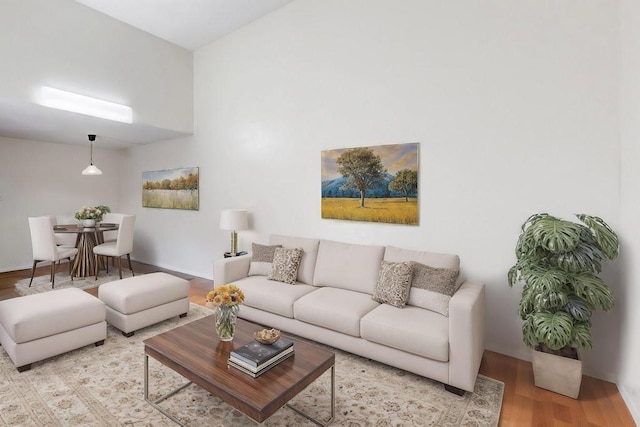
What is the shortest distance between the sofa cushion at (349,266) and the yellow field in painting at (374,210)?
39 centimetres

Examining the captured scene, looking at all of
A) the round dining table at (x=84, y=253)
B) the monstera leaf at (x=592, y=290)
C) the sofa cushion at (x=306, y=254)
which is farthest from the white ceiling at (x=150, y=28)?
the monstera leaf at (x=592, y=290)

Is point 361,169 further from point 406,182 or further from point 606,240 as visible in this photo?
point 606,240

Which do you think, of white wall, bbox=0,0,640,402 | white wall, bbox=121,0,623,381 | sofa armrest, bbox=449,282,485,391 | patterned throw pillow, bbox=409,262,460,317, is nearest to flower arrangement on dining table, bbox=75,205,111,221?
white wall, bbox=0,0,640,402

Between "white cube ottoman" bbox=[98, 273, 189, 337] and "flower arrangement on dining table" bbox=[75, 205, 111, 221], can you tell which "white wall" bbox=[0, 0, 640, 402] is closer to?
"white cube ottoman" bbox=[98, 273, 189, 337]

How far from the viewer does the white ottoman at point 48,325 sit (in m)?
2.43

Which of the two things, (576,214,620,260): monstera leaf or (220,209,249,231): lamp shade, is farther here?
(220,209,249,231): lamp shade

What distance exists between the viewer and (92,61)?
13.4ft

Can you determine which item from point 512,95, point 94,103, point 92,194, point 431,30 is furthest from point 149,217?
point 512,95

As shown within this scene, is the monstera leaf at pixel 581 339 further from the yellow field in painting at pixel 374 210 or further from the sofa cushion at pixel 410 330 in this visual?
the yellow field in painting at pixel 374 210

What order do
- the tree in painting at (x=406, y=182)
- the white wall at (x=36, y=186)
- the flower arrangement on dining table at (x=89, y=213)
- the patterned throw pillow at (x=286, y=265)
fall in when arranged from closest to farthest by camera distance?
the tree in painting at (x=406, y=182) → the patterned throw pillow at (x=286, y=265) → the flower arrangement on dining table at (x=89, y=213) → the white wall at (x=36, y=186)

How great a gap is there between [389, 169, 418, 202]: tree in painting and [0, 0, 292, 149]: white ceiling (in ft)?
9.06

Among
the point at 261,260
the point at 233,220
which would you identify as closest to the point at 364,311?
the point at 261,260

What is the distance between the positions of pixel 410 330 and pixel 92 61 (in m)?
4.92

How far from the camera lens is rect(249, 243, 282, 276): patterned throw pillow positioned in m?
3.62
